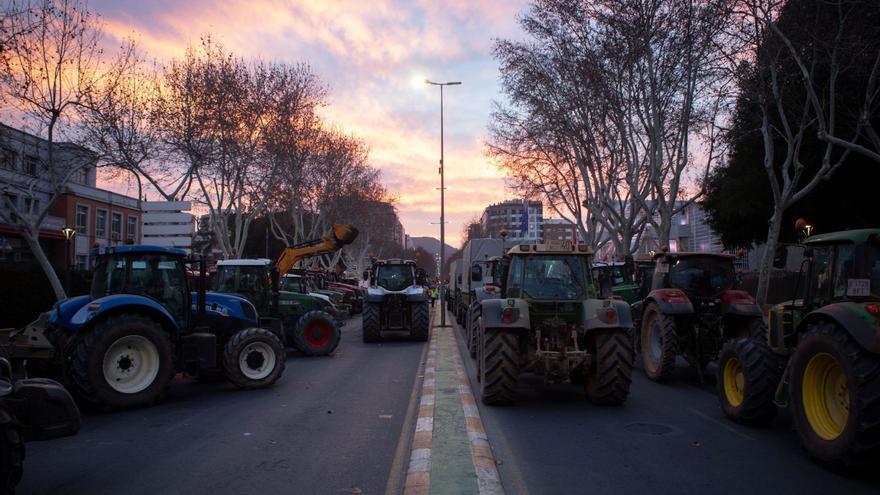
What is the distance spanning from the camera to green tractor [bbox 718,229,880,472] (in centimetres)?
536

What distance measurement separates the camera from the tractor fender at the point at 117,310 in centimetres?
878

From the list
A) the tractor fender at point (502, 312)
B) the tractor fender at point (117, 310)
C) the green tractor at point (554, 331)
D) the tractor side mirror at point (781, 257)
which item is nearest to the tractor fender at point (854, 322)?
the tractor side mirror at point (781, 257)

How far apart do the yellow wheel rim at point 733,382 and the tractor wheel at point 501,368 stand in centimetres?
263

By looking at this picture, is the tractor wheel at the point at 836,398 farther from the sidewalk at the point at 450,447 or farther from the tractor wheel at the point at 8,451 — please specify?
the tractor wheel at the point at 8,451

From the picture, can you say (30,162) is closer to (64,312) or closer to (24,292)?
(24,292)

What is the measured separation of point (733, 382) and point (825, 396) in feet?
5.89

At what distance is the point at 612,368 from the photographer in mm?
8750

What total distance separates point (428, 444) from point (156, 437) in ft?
10.5

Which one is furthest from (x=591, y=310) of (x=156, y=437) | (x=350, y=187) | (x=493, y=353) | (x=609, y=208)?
(x=350, y=187)

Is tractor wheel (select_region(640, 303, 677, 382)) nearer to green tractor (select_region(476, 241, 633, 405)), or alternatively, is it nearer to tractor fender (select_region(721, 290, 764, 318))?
tractor fender (select_region(721, 290, 764, 318))

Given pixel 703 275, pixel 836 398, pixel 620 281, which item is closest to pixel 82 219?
pixel 620 281

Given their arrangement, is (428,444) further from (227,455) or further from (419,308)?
(419,308)

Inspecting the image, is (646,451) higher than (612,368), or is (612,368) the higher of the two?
(612,368)

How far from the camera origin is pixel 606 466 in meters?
6.04
